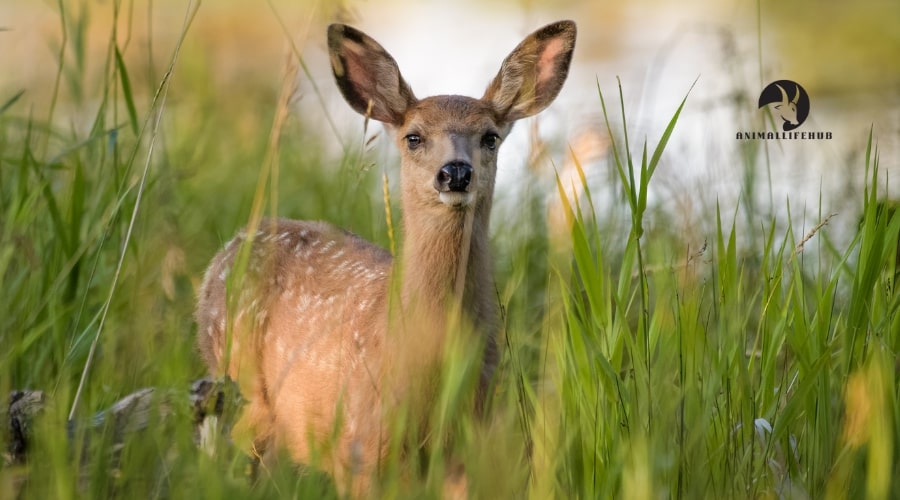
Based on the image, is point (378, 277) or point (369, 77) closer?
point (378, 277)

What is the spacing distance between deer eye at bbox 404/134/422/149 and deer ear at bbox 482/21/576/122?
0.38 meters

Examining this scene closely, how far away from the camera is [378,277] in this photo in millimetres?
5230

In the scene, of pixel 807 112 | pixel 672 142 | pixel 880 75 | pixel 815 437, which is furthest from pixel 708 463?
pixel 880 75

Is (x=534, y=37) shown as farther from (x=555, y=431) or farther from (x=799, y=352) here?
(x=555, y=431)

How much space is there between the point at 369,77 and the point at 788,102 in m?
1.94

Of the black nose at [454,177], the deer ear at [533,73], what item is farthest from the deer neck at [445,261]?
the deer ear at [533,73]

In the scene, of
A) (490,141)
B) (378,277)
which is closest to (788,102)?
(490,141)

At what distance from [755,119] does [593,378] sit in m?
2.35

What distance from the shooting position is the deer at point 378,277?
14.6 feet

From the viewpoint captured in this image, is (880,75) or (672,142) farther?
(880,75)

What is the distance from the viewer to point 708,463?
320 centimetres

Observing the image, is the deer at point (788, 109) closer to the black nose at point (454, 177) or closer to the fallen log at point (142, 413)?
the black nose at point (454, 177)

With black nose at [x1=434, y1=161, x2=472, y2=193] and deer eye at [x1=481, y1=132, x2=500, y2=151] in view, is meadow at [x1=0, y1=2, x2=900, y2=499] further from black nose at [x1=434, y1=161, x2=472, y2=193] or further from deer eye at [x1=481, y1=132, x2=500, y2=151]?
deer eye at [x1=481, y1=132, x2=500, y2=151]

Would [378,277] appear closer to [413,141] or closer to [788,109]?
[413,141]
